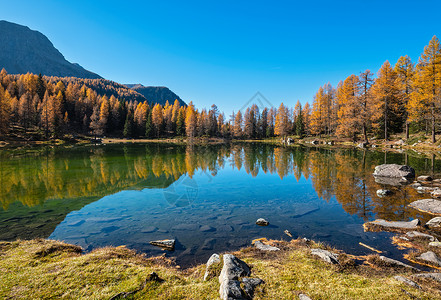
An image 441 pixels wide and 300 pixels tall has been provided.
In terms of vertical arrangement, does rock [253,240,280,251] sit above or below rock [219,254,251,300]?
below

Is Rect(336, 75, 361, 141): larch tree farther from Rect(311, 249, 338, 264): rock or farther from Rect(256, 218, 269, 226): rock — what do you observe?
Rect(311, 249, 338, 264): rock

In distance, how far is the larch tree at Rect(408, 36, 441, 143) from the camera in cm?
3856

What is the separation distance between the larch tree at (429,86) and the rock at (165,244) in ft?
163

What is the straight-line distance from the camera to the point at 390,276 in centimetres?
598

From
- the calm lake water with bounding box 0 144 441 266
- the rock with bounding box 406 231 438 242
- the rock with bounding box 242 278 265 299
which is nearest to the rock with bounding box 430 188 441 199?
the calm lake water with bounding box 0 144 441 266

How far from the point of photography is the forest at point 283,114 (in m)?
43.2

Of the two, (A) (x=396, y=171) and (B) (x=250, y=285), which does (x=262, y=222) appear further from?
(A) (x=396, y=171)

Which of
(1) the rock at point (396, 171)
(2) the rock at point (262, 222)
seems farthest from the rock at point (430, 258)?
(1) the rock at point (396, 171)

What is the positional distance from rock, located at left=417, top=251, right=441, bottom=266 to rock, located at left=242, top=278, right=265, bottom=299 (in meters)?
6.43

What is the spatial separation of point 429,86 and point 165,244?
186 ft

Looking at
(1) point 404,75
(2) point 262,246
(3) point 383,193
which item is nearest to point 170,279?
(2) point 262,246

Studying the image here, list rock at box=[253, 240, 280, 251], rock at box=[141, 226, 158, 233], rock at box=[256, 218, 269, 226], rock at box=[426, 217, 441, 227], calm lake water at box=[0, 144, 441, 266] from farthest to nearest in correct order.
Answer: rock at box=[256, 218, 269, 226] < rock at box=[141, 226, 158, 233] < rock at box=[426, 217, 441, 227] < calm lake water at box=[0, 144, 441, 266] < rock at box=[253, 240, 280, 251]

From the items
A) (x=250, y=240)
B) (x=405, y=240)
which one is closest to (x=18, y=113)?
(x=250, y=240)

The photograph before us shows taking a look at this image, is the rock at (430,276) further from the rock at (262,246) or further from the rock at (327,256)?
the rock at (262,246)
